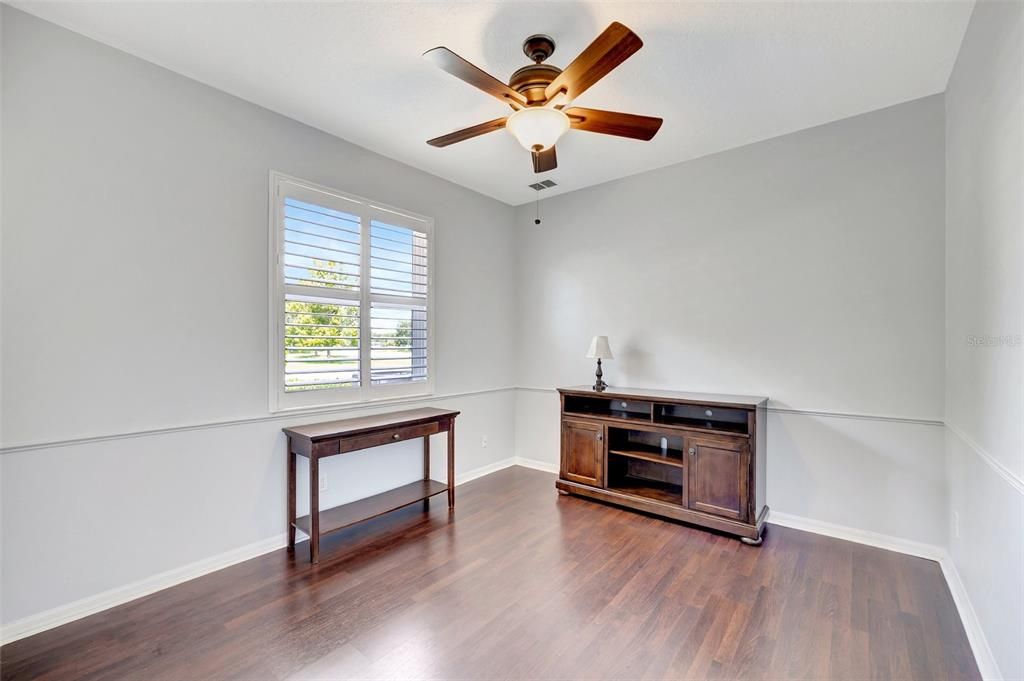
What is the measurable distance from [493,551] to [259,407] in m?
1.81

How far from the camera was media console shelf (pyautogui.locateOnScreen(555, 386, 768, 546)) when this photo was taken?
311 centimetres

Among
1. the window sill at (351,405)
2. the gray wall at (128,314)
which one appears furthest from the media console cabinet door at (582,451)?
the gray wall at (128,314)

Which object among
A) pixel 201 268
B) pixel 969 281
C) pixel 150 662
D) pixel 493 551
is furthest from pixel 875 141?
pixel 150 662

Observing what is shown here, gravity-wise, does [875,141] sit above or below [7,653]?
above

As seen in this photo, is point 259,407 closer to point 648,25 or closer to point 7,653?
point 7,653

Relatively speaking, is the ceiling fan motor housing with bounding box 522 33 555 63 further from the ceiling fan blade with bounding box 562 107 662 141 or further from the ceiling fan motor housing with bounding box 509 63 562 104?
the ceiling fan blade with bounding box 562 107 662 141

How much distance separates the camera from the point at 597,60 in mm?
1830

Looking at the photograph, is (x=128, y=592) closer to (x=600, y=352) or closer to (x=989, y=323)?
(x=600, y=352)

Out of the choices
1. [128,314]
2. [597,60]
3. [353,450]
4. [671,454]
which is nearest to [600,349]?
[671,454]

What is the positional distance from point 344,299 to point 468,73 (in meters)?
1.98

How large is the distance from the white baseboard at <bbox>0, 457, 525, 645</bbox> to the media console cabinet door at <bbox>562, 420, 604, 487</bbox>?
90.1 inches

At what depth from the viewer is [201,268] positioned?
106 inches

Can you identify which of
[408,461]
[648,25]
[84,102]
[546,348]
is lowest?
[408,461]

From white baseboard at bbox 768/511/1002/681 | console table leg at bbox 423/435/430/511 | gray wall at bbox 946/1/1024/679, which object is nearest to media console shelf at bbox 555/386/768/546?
white baseboard at bbox 768/511/1002/681
